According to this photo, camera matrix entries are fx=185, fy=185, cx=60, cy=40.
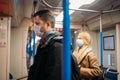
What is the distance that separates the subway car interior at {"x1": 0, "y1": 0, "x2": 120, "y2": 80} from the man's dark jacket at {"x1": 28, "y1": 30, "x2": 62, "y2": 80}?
660 millimetres

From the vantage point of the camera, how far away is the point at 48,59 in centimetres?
157

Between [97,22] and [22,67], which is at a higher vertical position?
[97,22]

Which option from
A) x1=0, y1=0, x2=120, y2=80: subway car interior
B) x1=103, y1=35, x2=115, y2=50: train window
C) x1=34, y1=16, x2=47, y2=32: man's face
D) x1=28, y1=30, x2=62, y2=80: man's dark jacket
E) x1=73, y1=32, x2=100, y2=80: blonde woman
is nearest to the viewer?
x1=28, y1=30, x2=62, y2=80: man's dark jacket

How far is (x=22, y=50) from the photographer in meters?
5.15

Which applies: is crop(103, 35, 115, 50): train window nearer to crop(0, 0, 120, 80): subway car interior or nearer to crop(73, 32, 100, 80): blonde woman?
crop(0, 0, 120, 80): subway car interior

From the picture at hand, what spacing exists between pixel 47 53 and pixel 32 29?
2467 mm

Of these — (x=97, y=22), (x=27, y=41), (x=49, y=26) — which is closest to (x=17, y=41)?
(x=27, y=41)

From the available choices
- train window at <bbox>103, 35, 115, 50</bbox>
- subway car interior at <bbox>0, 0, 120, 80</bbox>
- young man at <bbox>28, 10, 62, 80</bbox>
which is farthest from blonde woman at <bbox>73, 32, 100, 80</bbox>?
train window at <bbox>103, 35, 115, 50</bbox>

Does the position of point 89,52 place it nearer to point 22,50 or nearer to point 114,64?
point 22,50

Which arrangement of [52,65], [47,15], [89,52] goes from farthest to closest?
1. [89,52]
2. [47,15]
3. [52,65]

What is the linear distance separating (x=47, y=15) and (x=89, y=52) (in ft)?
4.12

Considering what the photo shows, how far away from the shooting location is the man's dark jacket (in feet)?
4.94

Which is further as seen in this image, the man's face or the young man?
the man's face

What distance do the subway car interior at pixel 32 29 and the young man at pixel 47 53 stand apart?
533 mm
